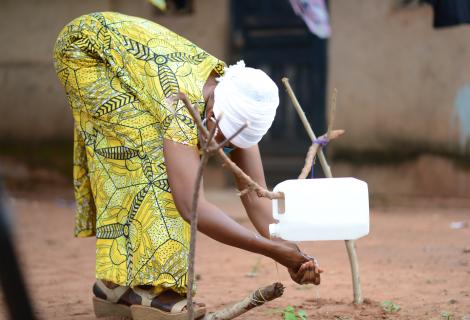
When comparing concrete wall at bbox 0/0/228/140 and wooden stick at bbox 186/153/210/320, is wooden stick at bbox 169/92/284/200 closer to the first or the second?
wooden stick at bbox 186/153/210/320

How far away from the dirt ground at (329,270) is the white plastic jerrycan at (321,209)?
923 millimetres

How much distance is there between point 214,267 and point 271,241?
2010 mm

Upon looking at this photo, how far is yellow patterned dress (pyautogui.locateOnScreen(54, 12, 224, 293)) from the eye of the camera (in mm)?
3148

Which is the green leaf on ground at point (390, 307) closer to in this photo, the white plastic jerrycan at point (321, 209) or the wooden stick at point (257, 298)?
the wooden stick at point (257, 298)

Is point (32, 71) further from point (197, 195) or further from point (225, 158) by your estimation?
point (197, 195)

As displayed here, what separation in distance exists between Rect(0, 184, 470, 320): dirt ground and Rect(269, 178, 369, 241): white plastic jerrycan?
3.03ft

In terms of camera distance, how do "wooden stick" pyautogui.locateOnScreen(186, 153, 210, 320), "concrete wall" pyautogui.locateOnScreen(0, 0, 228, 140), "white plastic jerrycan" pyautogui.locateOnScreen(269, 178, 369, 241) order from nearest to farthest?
"wooden stick" pyautogui.locateOnScreen(186, 153, 210, 320) → "white plastic jerrycan" pyautogui.locateOnScreen(269, 178, 369, 241) → "concrete wall" pyautogui.locateOnScreen(0, 0, 228, 140)

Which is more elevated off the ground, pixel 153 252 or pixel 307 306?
pixel 153 252

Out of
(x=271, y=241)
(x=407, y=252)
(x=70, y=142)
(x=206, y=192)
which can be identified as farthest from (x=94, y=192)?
(x=70, y=142)

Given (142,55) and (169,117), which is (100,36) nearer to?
(142,55)

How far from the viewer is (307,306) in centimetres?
370

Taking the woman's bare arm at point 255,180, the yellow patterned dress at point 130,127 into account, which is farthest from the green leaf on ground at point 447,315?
the yellow patterned dress at point 130,127

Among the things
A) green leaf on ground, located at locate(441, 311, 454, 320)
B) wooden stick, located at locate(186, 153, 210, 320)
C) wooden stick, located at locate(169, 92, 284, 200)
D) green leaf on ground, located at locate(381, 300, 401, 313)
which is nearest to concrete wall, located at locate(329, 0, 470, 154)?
green leaf on ground, located at locate(381, 300, 401, 313)

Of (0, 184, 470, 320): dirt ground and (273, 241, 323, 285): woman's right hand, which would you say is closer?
(273, 241, 323, 285): woman's right hand
